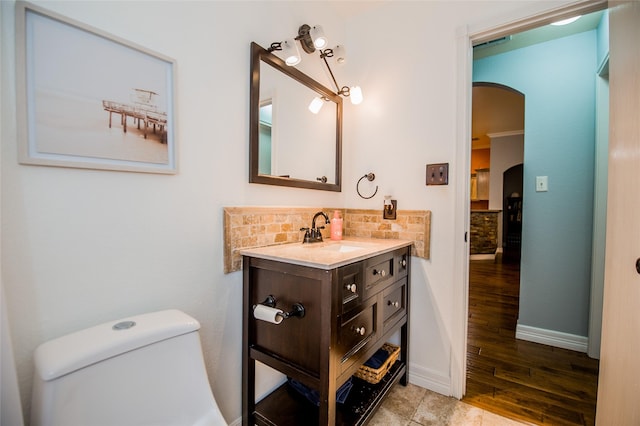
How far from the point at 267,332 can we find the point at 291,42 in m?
1.39

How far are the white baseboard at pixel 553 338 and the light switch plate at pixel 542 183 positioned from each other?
3.82 ft

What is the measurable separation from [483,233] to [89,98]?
6.69 metres

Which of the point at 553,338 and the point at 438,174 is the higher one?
the point at 438,174

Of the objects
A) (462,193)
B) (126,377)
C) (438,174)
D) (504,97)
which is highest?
(504,97)

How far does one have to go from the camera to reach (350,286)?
117cm

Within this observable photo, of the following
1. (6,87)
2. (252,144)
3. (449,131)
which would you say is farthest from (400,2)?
(6,87)

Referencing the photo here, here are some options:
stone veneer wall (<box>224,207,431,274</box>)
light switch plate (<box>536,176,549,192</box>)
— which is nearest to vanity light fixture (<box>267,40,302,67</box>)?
stone veneer wall (<box>224,207,431,274</box>)

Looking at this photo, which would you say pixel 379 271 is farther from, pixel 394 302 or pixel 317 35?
pixel 317 35

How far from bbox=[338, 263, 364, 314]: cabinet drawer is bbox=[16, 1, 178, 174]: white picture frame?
0.78 meters

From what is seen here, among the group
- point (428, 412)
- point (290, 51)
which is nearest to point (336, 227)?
point (290, 51)

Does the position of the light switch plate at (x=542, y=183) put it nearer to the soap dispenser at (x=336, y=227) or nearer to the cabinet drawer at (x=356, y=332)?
the soap dispenser at (x=336, y=227)

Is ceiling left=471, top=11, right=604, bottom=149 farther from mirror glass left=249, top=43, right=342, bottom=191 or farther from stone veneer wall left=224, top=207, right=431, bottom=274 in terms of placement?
stone veneer wall left=224, top=207, right=431, bottom=274

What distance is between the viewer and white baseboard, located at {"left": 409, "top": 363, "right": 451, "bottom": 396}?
1691 mm

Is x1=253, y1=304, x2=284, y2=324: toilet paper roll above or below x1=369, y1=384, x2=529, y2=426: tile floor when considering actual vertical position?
above
